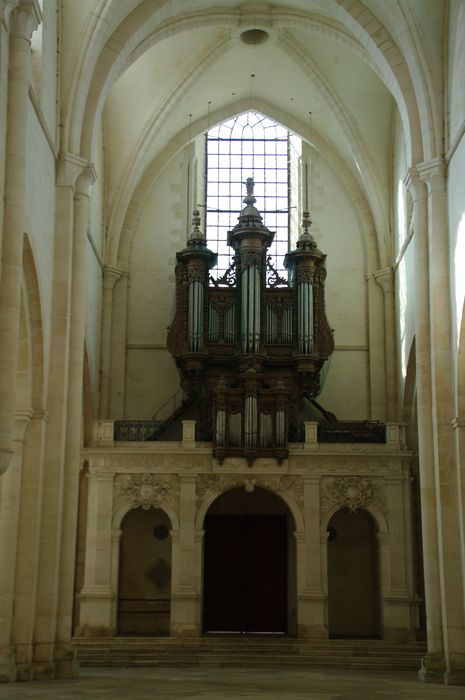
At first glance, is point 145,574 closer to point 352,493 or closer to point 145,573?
point 145,573

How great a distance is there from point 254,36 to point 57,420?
12556mm

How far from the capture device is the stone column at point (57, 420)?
1859cm

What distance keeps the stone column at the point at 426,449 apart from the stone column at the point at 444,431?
0.25 meters

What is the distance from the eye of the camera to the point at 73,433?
19969 millimetres

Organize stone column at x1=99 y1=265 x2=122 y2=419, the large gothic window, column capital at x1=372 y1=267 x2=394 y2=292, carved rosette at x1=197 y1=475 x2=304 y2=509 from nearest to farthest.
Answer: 1. carved rosette at x1=197 y1=475 x2=304 y2=509
2. stone column at x1=99 y1=265 x2=122 y2=419
3. column capital at x1=372 y1=267 x2=394 y2=292
4. the large gothic window

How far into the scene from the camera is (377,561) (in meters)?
26.2

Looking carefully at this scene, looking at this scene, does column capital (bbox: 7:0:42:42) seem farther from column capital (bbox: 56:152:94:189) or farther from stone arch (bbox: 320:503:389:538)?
stone arch (bbox: 320:503:389:538)

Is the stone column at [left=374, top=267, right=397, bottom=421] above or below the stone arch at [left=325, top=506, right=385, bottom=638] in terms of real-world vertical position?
above

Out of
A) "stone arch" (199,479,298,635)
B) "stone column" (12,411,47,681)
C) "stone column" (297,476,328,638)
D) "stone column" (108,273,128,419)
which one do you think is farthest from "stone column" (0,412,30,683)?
"stone arch" (199,479,298,635)

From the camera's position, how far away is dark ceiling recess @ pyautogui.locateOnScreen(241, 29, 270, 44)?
87.5 ft

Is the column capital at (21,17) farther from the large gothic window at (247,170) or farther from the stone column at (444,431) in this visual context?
the large gothic window at (247,170)

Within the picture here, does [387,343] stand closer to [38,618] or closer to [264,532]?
[264,532]

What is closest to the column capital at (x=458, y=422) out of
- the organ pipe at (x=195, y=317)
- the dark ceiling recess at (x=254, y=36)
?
the organ pipe at (x=195, y=317)

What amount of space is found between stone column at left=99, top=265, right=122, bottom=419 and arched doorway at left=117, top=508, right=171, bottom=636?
10.4 ft
